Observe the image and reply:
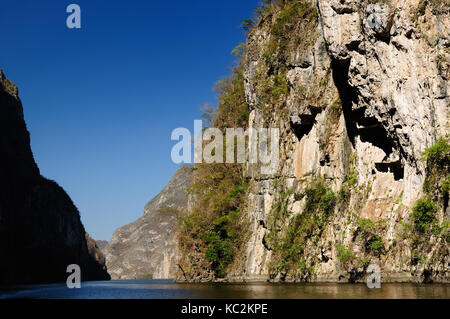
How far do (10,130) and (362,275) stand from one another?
8641 centimetres

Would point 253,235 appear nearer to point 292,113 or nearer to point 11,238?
point 292,113

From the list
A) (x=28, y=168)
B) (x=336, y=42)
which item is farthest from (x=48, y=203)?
(x=336, y=42)

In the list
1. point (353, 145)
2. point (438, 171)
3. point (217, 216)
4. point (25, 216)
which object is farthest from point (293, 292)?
point (25, 216)

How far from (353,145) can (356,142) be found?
1.96 ft

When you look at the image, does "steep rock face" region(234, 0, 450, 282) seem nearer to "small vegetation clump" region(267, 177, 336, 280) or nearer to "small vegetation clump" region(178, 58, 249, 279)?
"small vegetation clump" region(267, 177, 336, 280)

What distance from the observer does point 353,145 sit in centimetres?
3384

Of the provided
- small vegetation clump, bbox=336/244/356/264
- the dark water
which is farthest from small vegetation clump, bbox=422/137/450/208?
small vegetation clump, bbox=336/244/356/264

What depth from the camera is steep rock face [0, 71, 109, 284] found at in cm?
8581

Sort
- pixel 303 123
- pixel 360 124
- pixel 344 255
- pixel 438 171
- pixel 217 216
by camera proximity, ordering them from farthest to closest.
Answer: pixel 217 216 → pixel 303 123 → pixel 360 124 → pixel 344 255 → pixel 438 171

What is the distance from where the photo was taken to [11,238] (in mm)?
86500

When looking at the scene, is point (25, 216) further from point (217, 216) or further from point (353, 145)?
point (353, 145)

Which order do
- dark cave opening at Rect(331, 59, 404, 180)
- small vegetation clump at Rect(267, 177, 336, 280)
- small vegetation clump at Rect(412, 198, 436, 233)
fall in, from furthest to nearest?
1. small vegetation clump at Rect(267, 177, 336, 280)
2. dark cave opening at Rect(331, 59, 404, 180)
3. small vegetation clump at Rect(412, 198, 436, 233)

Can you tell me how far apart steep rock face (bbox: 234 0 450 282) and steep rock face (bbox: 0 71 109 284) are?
5803cm

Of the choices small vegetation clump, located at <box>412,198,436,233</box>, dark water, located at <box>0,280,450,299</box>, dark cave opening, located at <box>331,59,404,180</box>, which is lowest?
dark water, located at <box>0,280,450,299</box>
